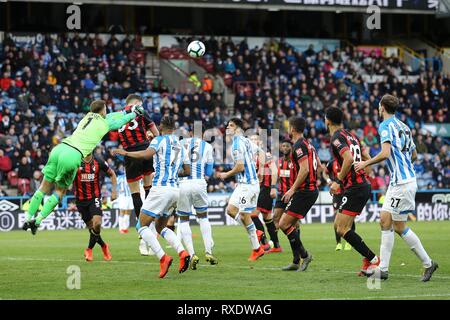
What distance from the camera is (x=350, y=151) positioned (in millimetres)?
13977

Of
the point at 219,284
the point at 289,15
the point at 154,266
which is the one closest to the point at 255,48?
the point at 289,15

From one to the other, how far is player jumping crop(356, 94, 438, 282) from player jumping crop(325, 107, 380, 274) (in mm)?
560

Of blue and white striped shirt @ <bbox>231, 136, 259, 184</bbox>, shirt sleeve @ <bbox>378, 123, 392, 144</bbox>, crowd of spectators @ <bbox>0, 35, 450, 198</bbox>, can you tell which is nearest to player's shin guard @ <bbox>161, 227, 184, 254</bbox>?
shirt sleeve @ <bbox>378, 123, 392, 144</bbox>

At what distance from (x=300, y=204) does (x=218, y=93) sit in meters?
24.6

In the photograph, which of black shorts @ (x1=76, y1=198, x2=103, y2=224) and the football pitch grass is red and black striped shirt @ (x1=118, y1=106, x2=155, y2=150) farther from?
the football pitch grass

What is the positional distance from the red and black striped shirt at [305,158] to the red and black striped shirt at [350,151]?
101 centimetres

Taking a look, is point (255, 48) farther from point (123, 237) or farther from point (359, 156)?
point (359, 156)

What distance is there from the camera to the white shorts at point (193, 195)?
16703 mm

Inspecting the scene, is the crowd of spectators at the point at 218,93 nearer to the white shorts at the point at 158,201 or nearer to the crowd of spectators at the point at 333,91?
the crowd of spectators at the point at 333,91

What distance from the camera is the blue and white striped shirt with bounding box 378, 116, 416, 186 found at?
13344mm

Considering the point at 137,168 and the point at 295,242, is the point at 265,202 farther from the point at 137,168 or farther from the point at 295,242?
the point at 295,242

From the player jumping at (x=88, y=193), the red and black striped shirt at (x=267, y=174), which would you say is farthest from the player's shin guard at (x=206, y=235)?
the red and black striped shirt at (x=267, y=174)

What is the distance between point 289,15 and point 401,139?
3372cm

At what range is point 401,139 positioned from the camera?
13.4 metres
